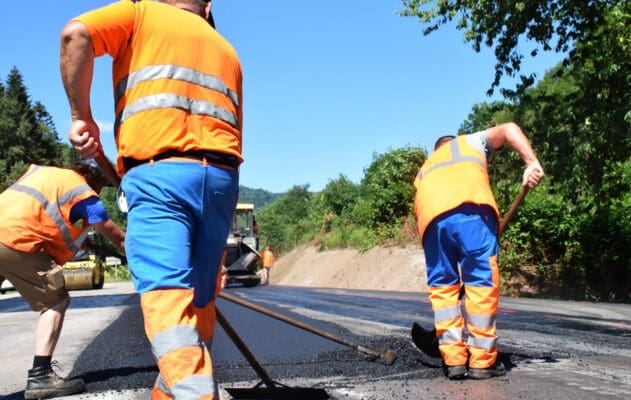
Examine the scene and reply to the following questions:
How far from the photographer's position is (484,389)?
10.7 feet

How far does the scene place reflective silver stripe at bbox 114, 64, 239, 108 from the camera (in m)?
2.26

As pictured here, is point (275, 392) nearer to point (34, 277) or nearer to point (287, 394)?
point (287, 394)

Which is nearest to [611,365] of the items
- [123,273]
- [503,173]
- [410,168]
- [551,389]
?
[551,389]

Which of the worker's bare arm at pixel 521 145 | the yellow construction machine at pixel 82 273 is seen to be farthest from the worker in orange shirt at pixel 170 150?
the yellow construction machine at pixel 82 273

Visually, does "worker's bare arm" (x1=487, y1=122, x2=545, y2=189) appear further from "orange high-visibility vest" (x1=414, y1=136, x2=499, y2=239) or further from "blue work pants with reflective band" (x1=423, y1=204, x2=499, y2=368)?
"blue work pants with reflective band" (x1=423, y1=204, x2=499, y2=368)

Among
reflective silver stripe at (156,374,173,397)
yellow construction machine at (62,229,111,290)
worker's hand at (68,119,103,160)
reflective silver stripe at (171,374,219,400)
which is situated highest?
worker's hand at (68,119,103,160)

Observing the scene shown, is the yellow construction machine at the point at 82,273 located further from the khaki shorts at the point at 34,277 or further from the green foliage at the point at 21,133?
the green foliage at the point at 21,133

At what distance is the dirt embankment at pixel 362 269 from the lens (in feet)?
71.7

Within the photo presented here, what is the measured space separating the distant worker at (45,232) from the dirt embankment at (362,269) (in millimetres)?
16763

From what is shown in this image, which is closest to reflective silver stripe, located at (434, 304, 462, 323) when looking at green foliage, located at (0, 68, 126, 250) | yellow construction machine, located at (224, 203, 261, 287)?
yellow construction machine, located at (224, 203, 261, 287)

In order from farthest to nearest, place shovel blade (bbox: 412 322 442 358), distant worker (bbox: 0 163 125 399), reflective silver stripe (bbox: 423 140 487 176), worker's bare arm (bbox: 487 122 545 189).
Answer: shovel blade (bbox: 412 322 442 358) → reflective silver stripe (bbox: 423 140 487 176) → worker's bare arm (bbox: 487 122 545 189) → distant worker (bbox: 0 163 125 399)

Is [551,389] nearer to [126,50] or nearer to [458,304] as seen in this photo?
[458,304]

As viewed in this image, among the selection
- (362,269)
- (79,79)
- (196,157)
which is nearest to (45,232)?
(79,79)

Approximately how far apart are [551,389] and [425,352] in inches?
51.8
